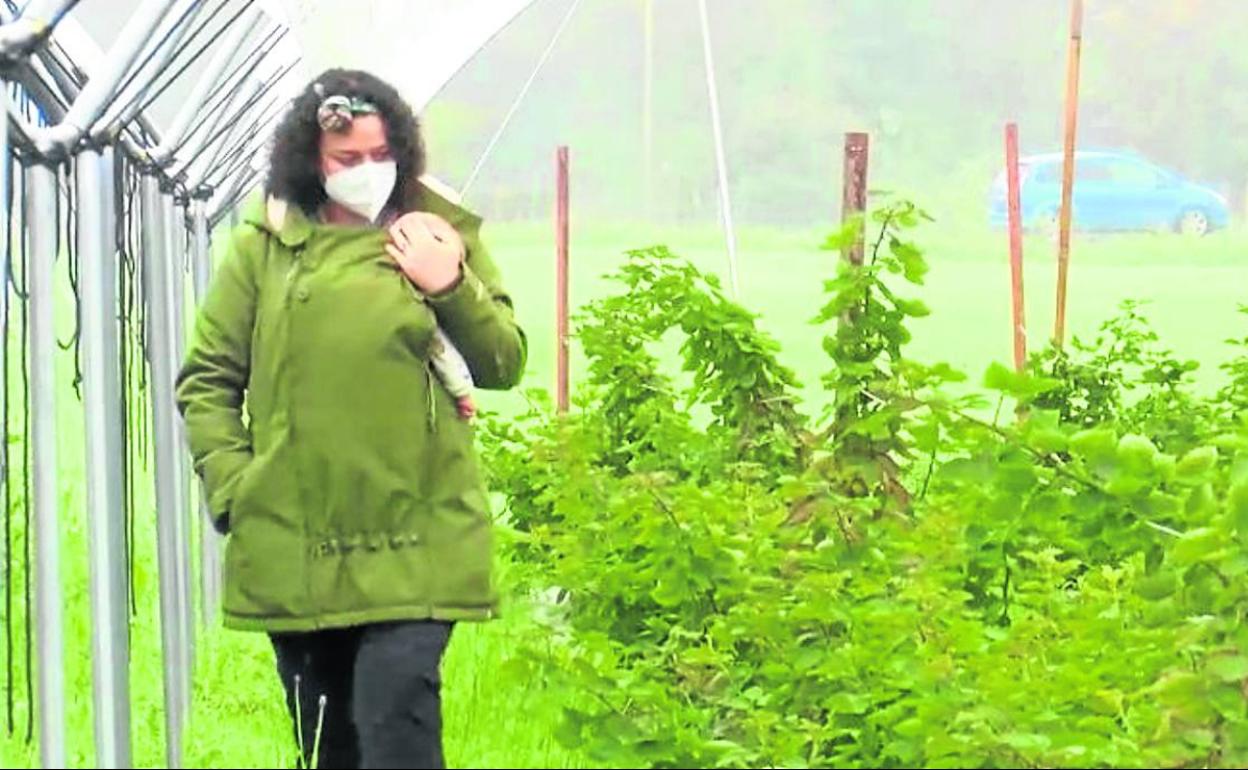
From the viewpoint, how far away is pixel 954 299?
1084 centimetres

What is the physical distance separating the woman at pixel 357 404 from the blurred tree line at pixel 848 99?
21.2 ft

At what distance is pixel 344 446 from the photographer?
291 centimetres

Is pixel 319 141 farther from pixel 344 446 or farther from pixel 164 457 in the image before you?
pixel 164 457

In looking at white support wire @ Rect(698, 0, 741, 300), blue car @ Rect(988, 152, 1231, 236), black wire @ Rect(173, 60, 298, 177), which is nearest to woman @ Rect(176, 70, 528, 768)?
black wire @ Rect(173, 60, 298, 177)

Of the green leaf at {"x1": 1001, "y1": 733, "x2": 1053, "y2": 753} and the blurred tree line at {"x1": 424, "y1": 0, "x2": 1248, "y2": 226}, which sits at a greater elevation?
the blurred tree line at {"x1": 424, "y1": 0, "x2": 1248, "y2": 226}

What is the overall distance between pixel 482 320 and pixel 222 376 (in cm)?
34

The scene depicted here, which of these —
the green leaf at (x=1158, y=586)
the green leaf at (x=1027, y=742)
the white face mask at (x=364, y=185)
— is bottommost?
the green leaf at (x=1027, y=742)

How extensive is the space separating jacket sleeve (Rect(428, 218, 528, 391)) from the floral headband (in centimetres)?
19

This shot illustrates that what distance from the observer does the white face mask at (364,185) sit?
116 inches

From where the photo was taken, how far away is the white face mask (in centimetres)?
296

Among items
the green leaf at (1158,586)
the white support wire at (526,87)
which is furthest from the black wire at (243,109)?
the green leaf at (1158,586)

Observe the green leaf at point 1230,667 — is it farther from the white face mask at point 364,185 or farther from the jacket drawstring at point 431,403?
the white face mask at point 364,185

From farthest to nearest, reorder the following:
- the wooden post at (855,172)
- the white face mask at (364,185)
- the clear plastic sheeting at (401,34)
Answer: the wooden post at (855,172) → the clear plastic sheeting at (401,34) → the white face mask at (364,185)

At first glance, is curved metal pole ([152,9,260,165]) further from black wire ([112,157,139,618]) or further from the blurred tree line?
the blurred tree line
